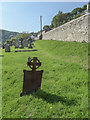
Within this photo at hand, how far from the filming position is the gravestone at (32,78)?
3.48m

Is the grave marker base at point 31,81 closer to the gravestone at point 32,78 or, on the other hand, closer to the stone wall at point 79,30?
the gravestone at point 32,78

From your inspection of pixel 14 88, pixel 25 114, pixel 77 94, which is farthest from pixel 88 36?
pixel 25 114

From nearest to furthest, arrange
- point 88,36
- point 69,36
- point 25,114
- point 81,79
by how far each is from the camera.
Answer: point 25,114 < point 81,79 < point 88,36 < point 69,36

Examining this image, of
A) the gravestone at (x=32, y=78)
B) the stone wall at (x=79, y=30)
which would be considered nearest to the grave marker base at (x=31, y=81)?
the gravestone at (x=32, y=78)

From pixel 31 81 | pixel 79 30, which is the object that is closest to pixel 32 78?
pixel 31 81

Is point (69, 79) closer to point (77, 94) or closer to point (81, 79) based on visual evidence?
point (81, 79)

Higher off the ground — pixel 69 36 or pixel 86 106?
pixel 69 36

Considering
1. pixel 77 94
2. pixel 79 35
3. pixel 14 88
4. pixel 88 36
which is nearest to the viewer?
pixel 77 94

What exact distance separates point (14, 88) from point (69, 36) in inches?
454

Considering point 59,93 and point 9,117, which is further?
A: point 59,93

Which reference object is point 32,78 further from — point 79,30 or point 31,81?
point 79,30

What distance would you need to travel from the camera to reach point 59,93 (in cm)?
341

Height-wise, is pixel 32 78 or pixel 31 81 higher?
pixel 32 78

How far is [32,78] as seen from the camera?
11.6ft
